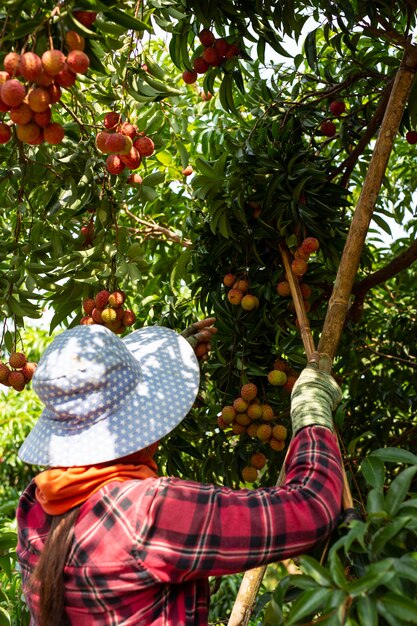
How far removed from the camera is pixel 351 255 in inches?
66.7

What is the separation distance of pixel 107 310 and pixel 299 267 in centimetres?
56

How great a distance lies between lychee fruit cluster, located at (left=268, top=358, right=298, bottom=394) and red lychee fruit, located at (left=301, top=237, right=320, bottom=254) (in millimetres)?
347

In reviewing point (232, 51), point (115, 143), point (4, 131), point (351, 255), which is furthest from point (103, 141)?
point (351, 255)

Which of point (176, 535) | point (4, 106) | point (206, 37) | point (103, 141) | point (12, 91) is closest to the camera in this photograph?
point (176, 535)

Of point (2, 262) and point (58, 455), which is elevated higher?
point (2, 262)

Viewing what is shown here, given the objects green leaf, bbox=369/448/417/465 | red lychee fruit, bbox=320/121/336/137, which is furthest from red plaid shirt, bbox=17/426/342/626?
red lychee fruit, bbox=320/121/336/137

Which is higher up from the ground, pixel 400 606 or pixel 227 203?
pixel 227 203

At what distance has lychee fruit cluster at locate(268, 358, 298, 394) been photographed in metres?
2.08

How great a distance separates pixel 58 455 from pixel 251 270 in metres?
1.06

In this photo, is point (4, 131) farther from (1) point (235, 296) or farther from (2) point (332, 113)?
(2) point (332, 113)

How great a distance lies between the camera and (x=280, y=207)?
6.71ft

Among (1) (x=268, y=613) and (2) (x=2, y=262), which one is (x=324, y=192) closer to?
(2) (x=2, y=262)

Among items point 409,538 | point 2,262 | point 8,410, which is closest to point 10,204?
point 2,262

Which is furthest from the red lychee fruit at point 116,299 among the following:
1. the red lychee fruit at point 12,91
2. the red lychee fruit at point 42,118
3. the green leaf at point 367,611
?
the green leaf at point 367,611
